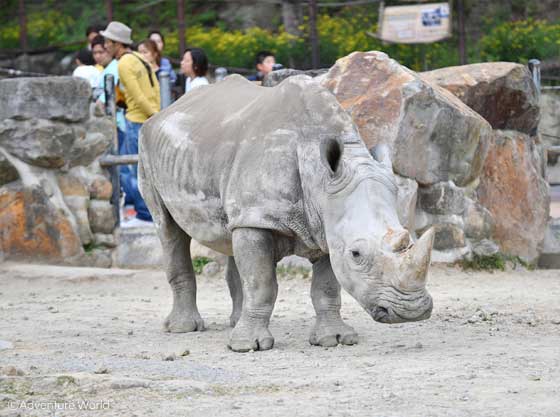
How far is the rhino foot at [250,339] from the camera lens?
6551 millimetres

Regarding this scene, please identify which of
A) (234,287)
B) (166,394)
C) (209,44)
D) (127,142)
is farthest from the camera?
(209,44)

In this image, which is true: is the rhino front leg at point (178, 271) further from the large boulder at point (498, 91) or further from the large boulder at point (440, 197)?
the large boulder at point (498, 91)

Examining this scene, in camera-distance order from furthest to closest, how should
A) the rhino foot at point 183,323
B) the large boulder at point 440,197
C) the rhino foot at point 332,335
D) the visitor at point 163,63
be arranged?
1. the visitor at point 163,63
2. the large boulder at point 440,197
3. the rhino foot at point 183,323
4. the rhino foot at point 332,335

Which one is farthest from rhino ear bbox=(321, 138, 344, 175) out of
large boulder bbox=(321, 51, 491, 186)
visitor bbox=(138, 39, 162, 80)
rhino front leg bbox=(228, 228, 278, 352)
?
visitor bbox=(138, 39, 162, 80)

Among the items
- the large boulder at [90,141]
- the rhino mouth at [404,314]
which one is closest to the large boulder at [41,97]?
the large boulder at [90,141]

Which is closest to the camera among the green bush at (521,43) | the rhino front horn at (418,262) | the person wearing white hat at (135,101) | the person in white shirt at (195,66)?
the rhino front horn at (418,262)

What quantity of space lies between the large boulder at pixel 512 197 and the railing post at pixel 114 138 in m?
2.85

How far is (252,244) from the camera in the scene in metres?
6.50

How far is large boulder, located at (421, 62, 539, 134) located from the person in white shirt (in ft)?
6.42

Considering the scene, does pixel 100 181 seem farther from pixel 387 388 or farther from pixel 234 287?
pixel 387 388

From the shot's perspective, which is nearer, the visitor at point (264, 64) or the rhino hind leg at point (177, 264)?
the rhino hind leg at point (177, 264)

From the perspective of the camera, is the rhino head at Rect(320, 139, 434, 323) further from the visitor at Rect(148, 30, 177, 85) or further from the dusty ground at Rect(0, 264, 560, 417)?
the visitor at Rect(148, 30, 177, 85)

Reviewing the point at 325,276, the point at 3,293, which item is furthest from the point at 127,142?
the point at 325,276

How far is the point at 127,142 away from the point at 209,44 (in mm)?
7505
